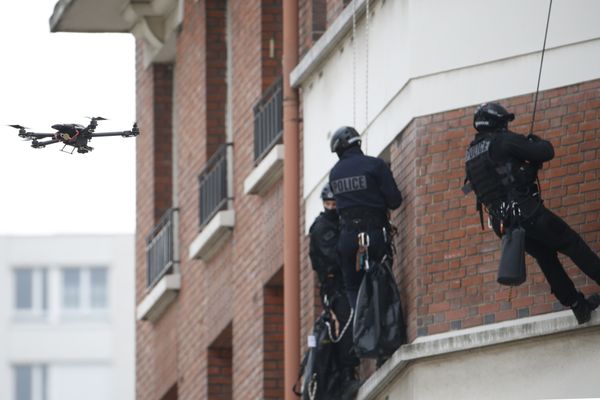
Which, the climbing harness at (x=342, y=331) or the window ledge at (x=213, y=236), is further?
the window ledge at (x=213, y=236)

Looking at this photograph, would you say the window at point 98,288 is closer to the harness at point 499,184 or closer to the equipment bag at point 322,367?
the equipment bag at point 322,367

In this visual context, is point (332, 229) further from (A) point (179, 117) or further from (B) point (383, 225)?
(A) point (179, 117)

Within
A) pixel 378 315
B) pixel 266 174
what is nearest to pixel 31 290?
pixel 266 174

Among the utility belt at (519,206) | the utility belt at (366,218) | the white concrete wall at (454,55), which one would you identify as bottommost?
the utility belt at (519,206)

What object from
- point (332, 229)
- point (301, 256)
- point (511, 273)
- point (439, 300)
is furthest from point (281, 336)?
point (511, 273)

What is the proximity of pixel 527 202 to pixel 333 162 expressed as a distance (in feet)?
15.5

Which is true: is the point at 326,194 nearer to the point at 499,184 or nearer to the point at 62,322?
the point at 499,184

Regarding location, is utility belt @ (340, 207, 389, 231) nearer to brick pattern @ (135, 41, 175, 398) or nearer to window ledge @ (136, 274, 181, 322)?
window ledge @ (136, 274, 181, 322)

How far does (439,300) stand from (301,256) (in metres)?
4.16

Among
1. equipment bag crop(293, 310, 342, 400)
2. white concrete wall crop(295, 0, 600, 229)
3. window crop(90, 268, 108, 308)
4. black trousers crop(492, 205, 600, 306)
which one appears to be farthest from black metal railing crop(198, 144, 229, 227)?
window crop(90, 268, 108, 308)

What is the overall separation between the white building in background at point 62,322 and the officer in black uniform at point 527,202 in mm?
52381

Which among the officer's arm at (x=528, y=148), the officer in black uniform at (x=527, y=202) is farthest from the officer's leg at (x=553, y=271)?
the officer's arm at (x=528, y=148)

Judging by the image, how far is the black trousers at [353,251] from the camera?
22562 millimetres

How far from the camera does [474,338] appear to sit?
835 inches
